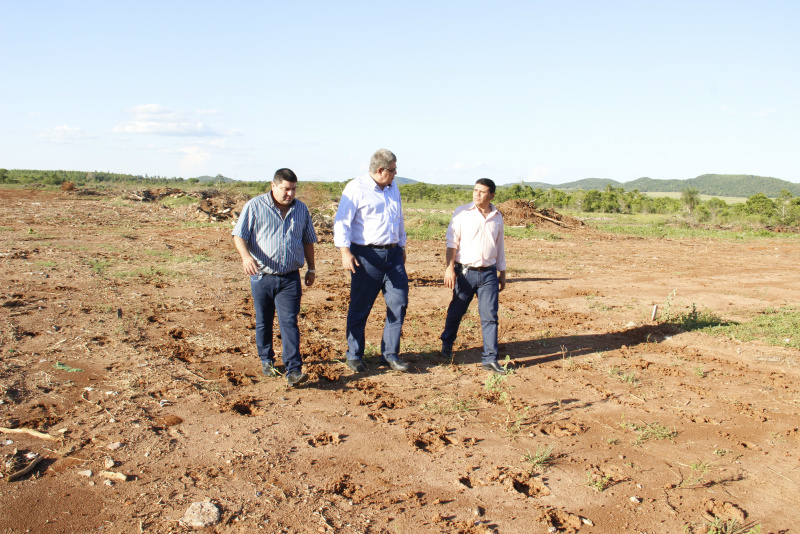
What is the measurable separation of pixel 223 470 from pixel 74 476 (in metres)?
0.79

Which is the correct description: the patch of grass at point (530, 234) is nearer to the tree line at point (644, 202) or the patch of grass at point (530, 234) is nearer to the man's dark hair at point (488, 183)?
the tree line at point (644, 202)

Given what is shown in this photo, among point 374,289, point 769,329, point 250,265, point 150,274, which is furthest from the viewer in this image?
point 150,274

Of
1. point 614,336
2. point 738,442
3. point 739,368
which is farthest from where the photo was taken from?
point 614,336

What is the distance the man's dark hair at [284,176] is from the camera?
14.5 feet

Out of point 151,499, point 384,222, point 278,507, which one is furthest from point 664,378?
point 151,499

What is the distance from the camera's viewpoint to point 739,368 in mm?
5621

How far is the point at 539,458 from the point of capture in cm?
352

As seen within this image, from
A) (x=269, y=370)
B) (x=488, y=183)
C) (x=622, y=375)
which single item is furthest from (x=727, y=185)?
(x=269, y=370)

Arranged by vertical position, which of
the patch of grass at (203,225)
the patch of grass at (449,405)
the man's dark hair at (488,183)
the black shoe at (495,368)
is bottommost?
the patch of grass at (449,405)

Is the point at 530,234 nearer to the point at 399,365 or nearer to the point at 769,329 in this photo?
the point at 769,329

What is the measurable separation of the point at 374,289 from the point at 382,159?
1138 mm

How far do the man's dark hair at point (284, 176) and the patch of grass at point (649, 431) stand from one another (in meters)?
3.14

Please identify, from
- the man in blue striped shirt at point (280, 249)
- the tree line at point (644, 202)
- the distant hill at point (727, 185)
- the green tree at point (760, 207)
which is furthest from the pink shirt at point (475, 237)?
the distant hill at point (727, 185)

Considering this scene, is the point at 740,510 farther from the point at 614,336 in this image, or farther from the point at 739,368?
the point at 614,336
